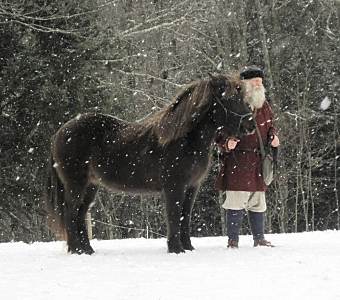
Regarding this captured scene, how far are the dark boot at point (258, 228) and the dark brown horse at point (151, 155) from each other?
0.74 metres

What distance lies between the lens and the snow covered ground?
380 cm

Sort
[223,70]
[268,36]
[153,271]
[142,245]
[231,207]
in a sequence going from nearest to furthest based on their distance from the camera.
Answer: [153,271]
[231,207]
[142,245]
[223,70]
[268,36]

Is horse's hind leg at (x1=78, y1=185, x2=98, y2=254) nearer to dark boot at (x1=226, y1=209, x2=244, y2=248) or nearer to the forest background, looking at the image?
dark boot at (x1=226, y1=209, x2=244, y2=248)

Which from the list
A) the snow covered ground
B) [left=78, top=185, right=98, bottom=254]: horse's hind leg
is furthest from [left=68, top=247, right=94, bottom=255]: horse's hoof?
the snow covered ground

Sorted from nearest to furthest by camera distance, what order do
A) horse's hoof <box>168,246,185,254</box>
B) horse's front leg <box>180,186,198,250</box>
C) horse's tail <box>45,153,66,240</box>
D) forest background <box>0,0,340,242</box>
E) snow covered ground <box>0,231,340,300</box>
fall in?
snow covered ground <box>0,231,340,300</box>, horse's hoof <box>168,246,185,254</box>, horse's front leg <box>180,186,198,250</box>, horse's tail <box>45,153,66,240</box>, forest background <box>0,0,340,242</box>

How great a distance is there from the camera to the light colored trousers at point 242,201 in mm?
6266

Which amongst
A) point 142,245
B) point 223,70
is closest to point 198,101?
point 142,245

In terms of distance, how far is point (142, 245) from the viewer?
22.9 feet

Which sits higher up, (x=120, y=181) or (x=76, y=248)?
(x=120, y=181)

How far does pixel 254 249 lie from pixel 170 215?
3.05 feet

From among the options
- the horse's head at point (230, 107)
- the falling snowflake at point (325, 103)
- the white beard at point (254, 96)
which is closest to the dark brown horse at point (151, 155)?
the horse's head at point (230, 107)

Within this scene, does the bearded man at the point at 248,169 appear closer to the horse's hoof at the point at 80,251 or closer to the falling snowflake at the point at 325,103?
the horse's hoof at the point at 80,251

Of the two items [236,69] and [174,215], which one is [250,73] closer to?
[174,215]

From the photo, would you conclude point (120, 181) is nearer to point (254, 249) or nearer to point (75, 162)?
point (75, 162)
